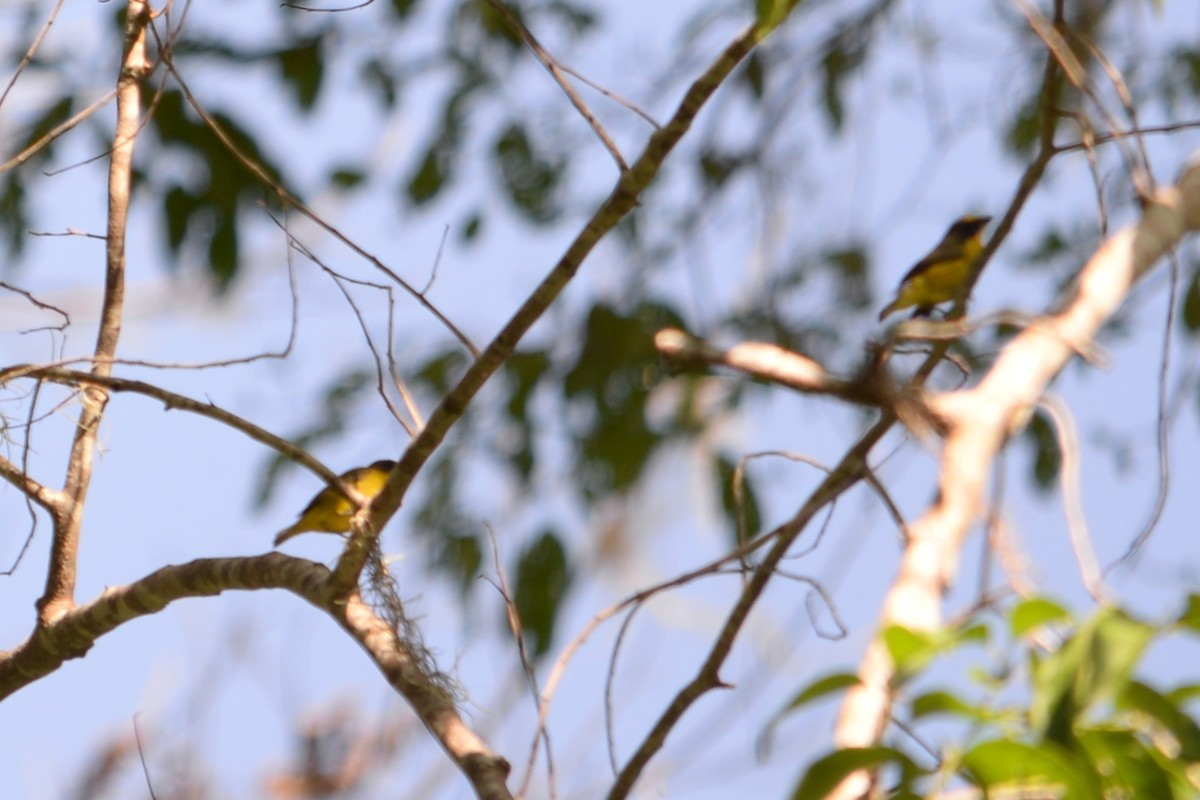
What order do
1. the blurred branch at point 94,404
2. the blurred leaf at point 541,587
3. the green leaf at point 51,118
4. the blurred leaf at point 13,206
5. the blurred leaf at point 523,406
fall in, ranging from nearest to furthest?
1. the blurred branch at point 94,404
2. the green leaf at point 51,118
3. the blurred leaf at point 13,206
4. the blurred leaf at point 541,587
5. the blurred leaf at point 523,406

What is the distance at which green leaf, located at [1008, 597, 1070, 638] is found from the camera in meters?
0.78

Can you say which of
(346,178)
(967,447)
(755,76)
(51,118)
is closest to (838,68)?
(755,76)

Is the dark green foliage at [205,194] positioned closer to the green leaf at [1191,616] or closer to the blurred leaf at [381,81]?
the blurred leaf at [381,81]

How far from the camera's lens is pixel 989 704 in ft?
2.77

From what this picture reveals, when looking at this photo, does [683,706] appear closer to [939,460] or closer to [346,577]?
[939,460]

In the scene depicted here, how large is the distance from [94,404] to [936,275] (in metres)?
3.93

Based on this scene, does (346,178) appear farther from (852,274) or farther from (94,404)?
(94,404)

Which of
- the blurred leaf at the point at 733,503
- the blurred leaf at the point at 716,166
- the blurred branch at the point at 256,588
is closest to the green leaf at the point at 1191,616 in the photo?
the blurred branch at the point at 256,588

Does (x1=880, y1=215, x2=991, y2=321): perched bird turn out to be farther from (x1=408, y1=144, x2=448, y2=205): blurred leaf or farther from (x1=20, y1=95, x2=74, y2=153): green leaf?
(x1=20, y1=95, x2=74, y2=153): green leaf

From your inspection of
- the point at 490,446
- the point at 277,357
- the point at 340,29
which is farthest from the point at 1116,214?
the point at 277,357

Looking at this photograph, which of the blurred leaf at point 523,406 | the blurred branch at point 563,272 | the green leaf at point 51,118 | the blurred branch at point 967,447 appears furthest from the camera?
the blurred leaf at point 523,406

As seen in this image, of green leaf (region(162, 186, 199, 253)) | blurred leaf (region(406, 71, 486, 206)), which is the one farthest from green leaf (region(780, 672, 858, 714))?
blurred leaf (region(406, 71, 486, 206))

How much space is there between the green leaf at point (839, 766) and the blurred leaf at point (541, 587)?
167 inches

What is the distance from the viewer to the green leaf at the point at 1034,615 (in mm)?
779
